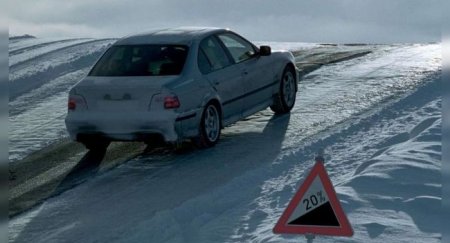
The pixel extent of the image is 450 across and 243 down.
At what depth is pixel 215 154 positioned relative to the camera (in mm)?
11859

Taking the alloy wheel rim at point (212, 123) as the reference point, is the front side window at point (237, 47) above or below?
above

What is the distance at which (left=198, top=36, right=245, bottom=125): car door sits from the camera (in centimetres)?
1234

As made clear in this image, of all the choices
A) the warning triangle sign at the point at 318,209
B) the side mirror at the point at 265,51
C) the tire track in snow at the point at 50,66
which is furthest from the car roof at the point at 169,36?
the warning triangle sign at the point at 318,209

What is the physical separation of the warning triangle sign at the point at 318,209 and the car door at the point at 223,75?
17.4 ft

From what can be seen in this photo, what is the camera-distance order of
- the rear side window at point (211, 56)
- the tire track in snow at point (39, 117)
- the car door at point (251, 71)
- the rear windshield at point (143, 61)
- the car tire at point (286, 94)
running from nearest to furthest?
the rear windshield at point (143, 61)
the rear side window at point (211, 56)
the tire track in snow at point (39, 117)
the car door at point (251, 71)
the car tire at point (286, 94)

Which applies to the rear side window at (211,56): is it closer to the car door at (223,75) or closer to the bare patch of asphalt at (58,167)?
the car door at (223,75)

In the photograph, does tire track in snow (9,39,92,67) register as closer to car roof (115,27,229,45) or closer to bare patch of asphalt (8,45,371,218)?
car roof (115,27,229,45)

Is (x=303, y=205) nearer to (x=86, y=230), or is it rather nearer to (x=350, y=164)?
(x=86, y=230)

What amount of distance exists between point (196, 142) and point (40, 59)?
8.76m

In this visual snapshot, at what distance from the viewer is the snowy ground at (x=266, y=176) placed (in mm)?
8625

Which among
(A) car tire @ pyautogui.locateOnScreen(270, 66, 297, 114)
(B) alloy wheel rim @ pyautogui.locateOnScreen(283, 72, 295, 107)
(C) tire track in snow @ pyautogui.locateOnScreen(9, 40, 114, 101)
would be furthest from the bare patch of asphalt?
(C) tire track in snow @ pyautogui.locateOnScreen(9, 40, 114, 101)

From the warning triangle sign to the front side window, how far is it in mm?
6127

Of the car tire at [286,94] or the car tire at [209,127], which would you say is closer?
the car tire at [209,127]

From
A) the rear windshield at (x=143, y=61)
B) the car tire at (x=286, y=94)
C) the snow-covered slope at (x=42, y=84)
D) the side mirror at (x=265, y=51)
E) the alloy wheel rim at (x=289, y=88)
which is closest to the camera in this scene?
the rear windshield at (x=143, y=61)
